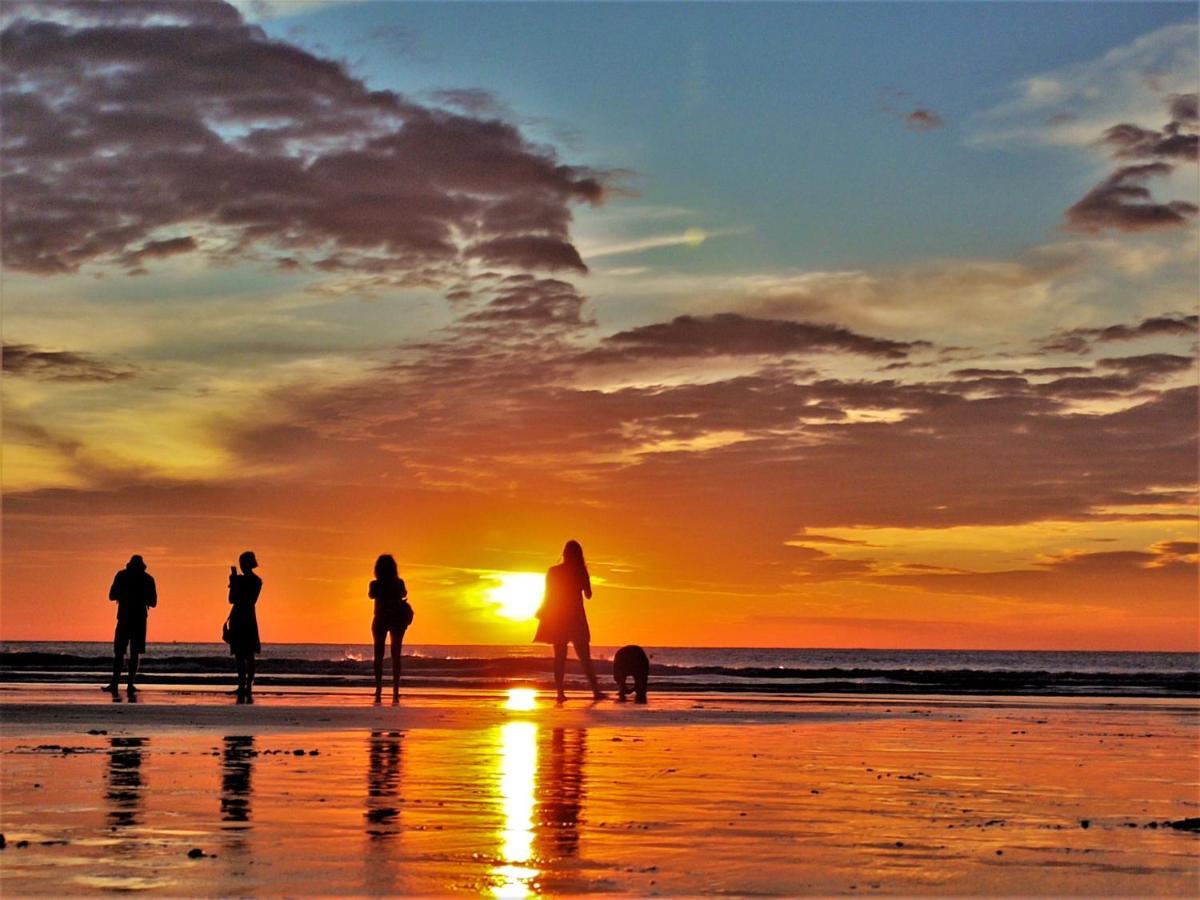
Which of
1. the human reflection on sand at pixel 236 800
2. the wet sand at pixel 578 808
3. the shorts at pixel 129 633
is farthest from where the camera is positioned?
the shorts at pixel 129 633

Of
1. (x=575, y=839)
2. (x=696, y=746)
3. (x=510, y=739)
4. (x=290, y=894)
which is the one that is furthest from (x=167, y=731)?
(x=290, y=894)

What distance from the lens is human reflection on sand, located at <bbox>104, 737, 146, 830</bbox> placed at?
9.00 metres

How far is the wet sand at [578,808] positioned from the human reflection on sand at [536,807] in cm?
3

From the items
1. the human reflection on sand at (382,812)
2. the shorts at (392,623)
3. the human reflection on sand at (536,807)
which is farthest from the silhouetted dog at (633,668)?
the human reflection on sand at (382,812)

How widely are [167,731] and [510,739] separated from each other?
4060 mm

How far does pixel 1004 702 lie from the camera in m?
30.9

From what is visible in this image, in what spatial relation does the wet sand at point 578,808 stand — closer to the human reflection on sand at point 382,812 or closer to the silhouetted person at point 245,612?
the human reflection on sand at point 382,812

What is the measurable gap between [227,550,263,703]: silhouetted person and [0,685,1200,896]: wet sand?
21.9ft

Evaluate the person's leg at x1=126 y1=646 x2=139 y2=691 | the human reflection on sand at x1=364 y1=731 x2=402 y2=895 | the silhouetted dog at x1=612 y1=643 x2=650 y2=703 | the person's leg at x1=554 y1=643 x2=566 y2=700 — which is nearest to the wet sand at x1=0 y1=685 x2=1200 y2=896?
the human reflection on sand at x1=364 y1=731 x2=402 y2=895

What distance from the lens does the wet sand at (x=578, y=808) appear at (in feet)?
23.5

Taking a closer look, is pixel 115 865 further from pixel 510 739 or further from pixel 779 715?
pixel 779 715

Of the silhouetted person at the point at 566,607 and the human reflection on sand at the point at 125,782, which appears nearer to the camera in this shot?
the human reflection on sand at the point at 125,782

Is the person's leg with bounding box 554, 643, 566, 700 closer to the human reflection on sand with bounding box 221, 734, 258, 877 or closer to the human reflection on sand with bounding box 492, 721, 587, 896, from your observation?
the human reflection on sand with bounding box 492, 721, 587, 896

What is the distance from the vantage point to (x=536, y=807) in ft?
32.0
